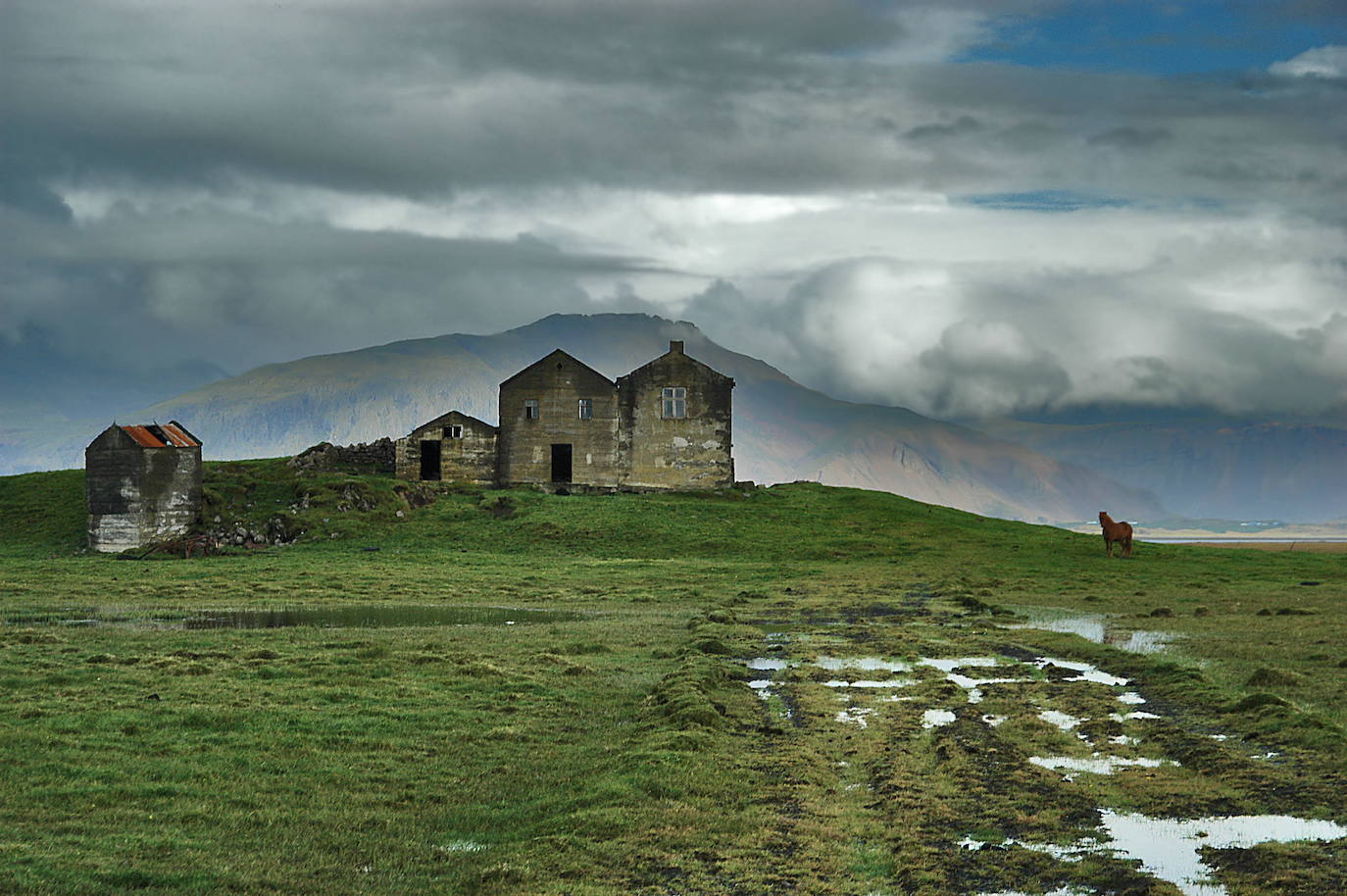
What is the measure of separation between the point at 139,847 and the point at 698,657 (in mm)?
16866

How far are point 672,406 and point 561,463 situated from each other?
8.84 m

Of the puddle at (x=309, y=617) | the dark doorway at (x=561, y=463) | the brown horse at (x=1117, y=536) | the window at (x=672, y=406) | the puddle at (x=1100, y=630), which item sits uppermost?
the window at (x=672, y=406)

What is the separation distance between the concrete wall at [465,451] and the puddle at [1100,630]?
53.1 metres

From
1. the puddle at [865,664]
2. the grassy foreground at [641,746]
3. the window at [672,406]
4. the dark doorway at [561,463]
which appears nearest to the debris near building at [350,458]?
the dark doorway at [561,463]

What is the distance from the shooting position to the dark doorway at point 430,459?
90.4m

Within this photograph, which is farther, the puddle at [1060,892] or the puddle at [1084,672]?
the puddle at [1084,672]

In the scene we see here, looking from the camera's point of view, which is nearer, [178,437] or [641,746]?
[641,746]

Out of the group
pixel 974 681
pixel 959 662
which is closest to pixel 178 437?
pixel 959 662

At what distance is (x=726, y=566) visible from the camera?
61.8m

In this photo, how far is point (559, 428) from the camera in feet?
299

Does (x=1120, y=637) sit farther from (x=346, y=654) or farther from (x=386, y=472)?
(x=386, y=472)

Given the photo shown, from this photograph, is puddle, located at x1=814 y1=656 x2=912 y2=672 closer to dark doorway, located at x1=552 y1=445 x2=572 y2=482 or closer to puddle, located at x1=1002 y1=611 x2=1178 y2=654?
puddle, located at x1=1002 y1=611 x2=1178 y2=654

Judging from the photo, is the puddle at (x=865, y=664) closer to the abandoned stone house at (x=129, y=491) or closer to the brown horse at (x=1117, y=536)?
the brown horse at (x=1117, y=536)

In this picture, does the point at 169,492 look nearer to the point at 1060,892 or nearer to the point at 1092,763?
the point at 1092,763
